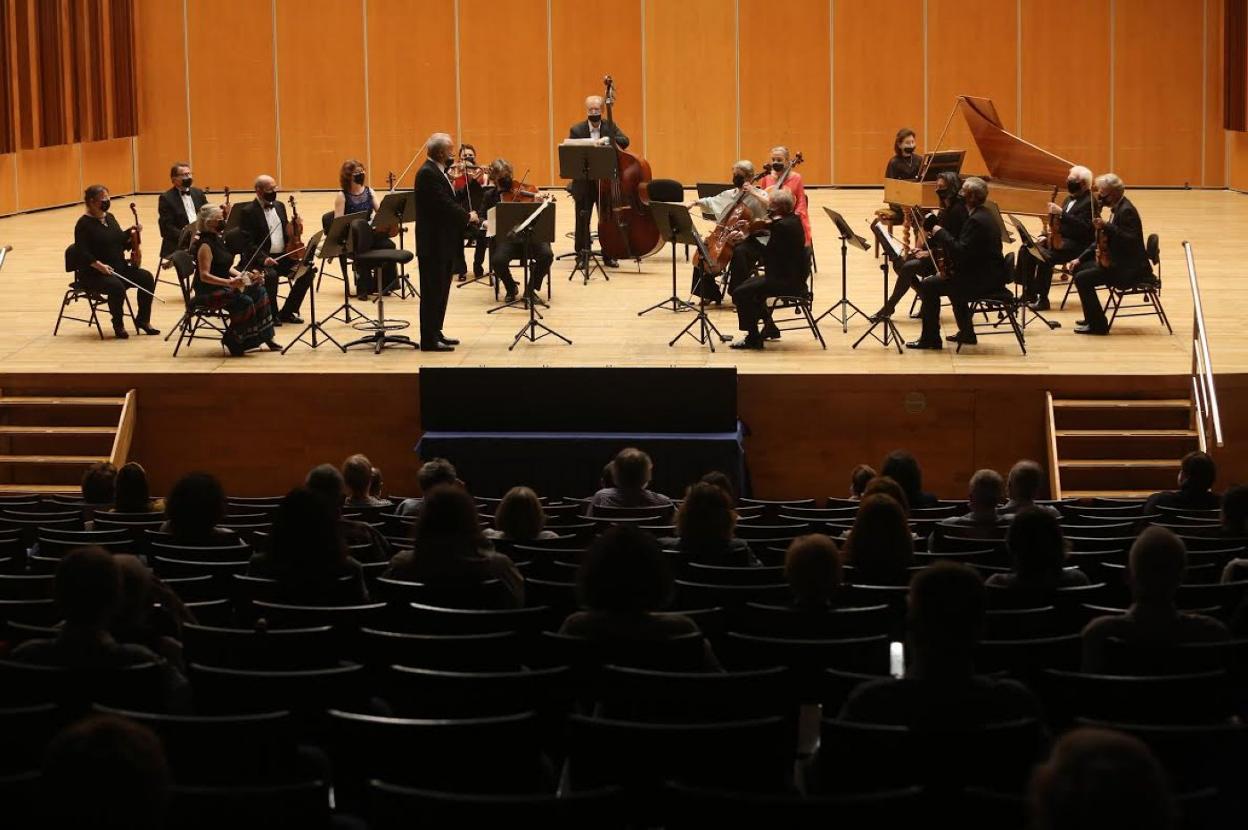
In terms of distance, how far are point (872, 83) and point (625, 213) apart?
7647 mm

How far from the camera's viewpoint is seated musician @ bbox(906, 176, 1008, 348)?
10117 mm

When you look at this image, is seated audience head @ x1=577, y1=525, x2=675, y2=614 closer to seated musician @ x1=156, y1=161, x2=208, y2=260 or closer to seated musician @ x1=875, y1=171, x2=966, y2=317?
seated musician @ x1=875, y1=171, x2=966, y2=317

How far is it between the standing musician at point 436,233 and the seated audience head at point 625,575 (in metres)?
6.42

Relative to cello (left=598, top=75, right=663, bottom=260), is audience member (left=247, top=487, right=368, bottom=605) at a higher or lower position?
lower

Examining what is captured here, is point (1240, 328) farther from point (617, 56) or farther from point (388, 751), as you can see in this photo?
point (617, 56)

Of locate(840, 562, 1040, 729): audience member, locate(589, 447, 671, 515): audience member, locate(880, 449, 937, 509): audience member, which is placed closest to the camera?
locate(840, 562, 1040, 729): audience member

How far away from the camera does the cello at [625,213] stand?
13640 mm

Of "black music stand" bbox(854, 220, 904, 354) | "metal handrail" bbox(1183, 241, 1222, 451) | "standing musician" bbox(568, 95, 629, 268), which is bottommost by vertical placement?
"metal handrail" bbox(1183, 241, 1222, 451)

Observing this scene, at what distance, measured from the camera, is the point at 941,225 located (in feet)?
34.3

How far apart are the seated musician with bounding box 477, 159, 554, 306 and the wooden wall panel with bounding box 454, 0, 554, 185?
296 inches

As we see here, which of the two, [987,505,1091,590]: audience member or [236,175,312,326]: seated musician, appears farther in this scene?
[236,175,312,326]: seated musician

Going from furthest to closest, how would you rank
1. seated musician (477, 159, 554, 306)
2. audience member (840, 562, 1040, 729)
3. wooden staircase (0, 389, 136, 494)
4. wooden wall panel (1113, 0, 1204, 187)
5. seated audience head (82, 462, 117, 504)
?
wooden wall panel (1113, 0, 1204, 187), seated musician (477, 159, 554, 306), wooden staircase (0, 389, 136, 494), seated audience head (82, 462, 117, 504), audience member (840, 562, 1040, 729)

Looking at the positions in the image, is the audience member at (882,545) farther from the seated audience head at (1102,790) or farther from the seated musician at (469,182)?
the seated musician at (469,182)

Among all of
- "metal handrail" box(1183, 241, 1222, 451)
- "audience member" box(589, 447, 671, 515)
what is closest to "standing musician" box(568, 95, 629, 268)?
"metal handrail" box(1183, 241, 1222, 451)
